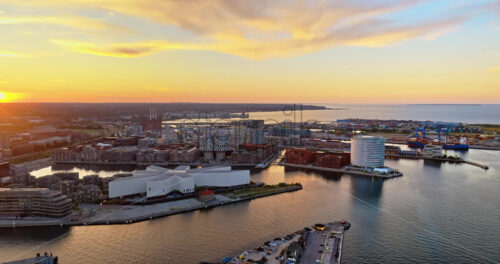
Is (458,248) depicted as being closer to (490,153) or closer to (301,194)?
(301,194)

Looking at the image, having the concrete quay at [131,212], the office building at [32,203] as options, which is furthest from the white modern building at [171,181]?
the office building at [32,203]

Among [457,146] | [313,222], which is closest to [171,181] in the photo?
[313,222]

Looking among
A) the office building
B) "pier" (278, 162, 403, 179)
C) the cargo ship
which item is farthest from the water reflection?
the cargo ship

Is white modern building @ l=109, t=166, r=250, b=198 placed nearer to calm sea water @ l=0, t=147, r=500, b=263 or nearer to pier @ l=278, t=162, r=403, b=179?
calm sea water @ l=0, t=147, r=500, b=263

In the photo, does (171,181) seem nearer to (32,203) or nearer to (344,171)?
(32,203)

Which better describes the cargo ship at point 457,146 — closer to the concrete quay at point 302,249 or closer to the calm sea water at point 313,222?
the calm sea water at point 313,222

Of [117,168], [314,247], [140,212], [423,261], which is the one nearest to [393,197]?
[423,261]

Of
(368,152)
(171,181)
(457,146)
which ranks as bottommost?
(171,181)
